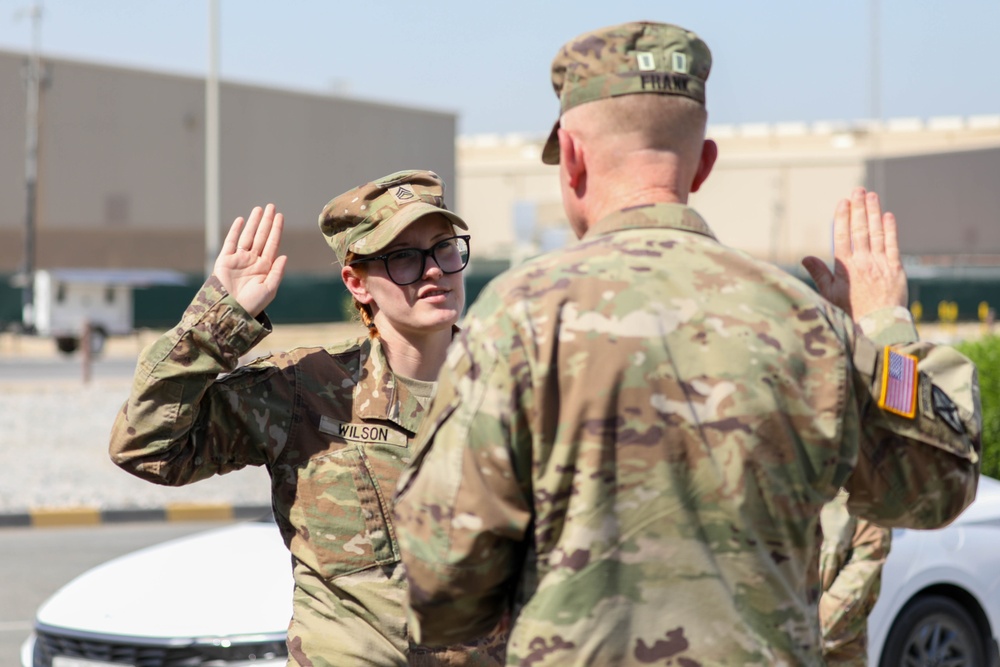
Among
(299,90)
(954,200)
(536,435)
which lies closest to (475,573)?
(536,435)

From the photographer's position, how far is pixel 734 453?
2168 mm

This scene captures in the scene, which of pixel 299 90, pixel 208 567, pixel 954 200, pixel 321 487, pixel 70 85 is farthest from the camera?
pixel 954 200

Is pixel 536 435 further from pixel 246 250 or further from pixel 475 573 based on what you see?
pixel 246 250

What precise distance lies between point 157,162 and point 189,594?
4030 cm

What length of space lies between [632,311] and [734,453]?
0.87 ft

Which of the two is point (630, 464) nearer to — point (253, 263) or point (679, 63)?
point (679, 63)

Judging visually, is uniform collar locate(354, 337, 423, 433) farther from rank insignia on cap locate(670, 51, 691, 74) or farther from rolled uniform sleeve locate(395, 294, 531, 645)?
rank insignia on cap locate(670, 51, 691, 74)

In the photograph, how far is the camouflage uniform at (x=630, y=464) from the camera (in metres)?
2.15

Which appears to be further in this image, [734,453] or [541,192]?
[541,192]

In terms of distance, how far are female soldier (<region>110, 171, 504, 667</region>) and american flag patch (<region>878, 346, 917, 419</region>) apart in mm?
1158

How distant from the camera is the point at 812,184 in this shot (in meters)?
66.2

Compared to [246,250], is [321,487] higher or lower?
lower

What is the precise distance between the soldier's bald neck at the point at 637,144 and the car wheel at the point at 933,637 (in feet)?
13.1

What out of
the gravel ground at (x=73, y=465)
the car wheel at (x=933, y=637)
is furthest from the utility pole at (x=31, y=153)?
the car wheel at (x=933, y=637)
